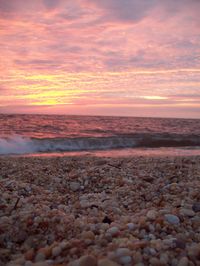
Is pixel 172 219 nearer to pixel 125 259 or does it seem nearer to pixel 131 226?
pixel 131 226

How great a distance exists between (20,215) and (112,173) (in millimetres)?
2996

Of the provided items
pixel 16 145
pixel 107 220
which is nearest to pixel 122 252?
pixel 107 220

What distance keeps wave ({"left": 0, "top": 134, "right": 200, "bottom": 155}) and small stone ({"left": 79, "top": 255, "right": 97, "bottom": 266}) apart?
37.5 ft

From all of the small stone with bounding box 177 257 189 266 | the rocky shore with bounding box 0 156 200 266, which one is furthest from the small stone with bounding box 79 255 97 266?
the small stone with bounding box 177 257 189 266

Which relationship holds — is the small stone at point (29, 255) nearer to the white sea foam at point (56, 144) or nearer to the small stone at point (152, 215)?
the small stone at point (152, 215)

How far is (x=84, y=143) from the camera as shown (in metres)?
16.0

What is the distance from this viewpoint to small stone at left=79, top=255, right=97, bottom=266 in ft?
6.09

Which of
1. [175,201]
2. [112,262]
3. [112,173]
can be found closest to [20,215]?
[112,262]

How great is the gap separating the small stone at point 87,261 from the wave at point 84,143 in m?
11.4

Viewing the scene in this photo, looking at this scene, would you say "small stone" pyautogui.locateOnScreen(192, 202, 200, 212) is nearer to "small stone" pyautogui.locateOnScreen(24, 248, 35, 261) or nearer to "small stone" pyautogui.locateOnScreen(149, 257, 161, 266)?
"small stone" pyautogui.locateOnScreen(149, 257, 161, 266)

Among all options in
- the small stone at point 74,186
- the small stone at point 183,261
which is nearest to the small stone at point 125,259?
the small stone at point 183,261

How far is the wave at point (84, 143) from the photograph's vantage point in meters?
13.5

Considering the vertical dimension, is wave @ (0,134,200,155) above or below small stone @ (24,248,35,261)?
below

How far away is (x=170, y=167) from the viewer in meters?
6.04
